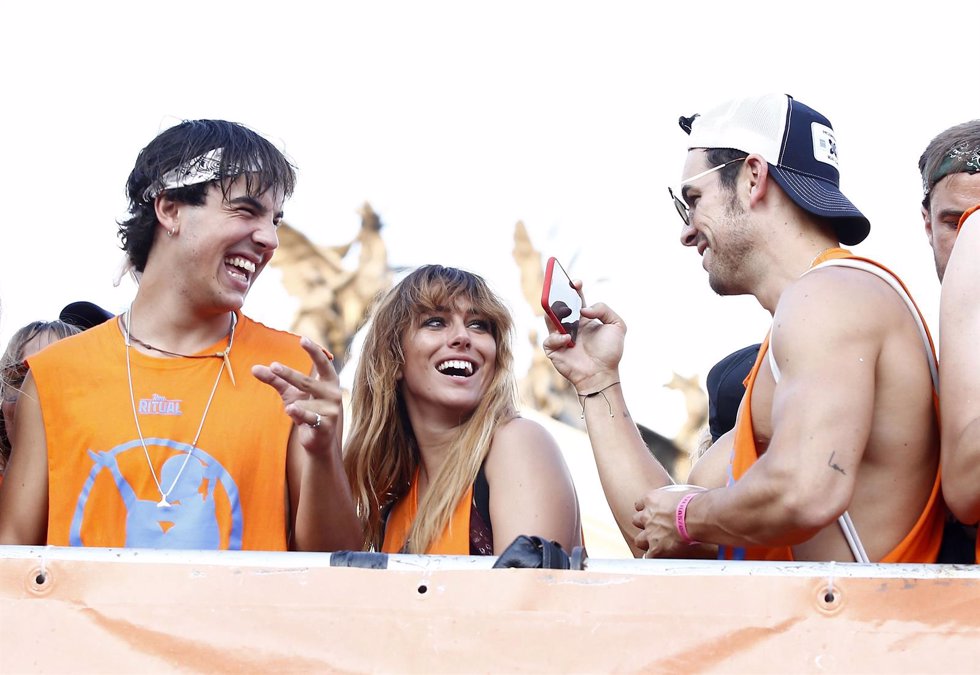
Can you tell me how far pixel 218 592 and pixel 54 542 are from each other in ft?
3.24

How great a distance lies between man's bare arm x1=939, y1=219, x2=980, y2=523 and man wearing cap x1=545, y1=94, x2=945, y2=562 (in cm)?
8

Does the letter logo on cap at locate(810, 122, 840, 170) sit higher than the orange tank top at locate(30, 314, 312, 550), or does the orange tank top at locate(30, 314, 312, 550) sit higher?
the letter logo on cap at locate(810, 122, 840, 170)

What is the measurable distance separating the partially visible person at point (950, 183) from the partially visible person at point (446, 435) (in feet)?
3.73

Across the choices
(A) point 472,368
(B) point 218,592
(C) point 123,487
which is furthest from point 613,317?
(B) point 218,592

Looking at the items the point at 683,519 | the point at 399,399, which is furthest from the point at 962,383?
the point at 399,399

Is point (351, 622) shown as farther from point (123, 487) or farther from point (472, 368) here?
point (472, 368)

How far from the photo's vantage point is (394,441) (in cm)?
310

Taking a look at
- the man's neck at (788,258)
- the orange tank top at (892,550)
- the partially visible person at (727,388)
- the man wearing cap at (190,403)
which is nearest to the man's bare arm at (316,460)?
the man wearing cap at (190,403)

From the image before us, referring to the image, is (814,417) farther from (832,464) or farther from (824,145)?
(824,145)

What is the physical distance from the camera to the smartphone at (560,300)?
282 cm

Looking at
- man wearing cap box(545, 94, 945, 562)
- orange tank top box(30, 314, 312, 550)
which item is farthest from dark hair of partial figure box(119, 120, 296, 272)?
man wearing cap box(545, 94, 945, 562)

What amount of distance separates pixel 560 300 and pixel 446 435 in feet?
1.52

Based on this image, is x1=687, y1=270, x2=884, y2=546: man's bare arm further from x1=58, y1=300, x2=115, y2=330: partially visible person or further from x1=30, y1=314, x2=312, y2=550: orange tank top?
x1=58, y1=300, x2=115, y2=330: partially visible person

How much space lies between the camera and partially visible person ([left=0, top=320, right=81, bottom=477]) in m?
3.21
